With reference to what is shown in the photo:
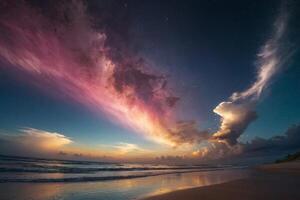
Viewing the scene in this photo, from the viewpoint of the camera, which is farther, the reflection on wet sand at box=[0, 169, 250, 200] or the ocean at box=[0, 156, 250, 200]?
the ocean at box=[0, 156, 250, 200]

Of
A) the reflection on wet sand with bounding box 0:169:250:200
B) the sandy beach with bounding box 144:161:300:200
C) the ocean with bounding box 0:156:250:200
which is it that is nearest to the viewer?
the sandy beach with bounding box 144:161:300:200

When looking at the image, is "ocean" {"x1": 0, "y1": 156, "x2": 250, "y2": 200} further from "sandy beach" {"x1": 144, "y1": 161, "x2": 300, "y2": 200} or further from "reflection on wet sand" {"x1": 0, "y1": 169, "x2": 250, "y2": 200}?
"sandy beach" {"x1": 144, "y1": 161, "x2": 300, "y2": 200}

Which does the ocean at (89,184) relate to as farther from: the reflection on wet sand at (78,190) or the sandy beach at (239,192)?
the sandy beach at (239,192)

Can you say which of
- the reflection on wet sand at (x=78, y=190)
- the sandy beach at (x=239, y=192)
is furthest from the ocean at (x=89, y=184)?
the sandy beach at (x=239, y=192)

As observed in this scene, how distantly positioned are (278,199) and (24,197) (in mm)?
14313

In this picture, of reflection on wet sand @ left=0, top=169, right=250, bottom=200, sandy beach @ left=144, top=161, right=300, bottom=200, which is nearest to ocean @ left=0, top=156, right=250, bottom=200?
reflection on wet sand @ left=0, top=169, right=250, bottom=200

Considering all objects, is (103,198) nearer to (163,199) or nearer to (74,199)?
(74,199)

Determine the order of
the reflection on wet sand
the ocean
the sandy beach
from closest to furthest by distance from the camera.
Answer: the sandy beach < the reflection on wet sand < the ocean

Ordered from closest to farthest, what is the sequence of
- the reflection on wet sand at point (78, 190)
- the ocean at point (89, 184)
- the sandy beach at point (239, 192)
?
1. the sandy beach at point (239, 192)
2. the reflection on wet sand at point (78, 190)
3. the ocean at point (89, 184)

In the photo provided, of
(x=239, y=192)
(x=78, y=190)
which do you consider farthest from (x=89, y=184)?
(x=239, y=192)

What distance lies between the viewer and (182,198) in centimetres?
1228

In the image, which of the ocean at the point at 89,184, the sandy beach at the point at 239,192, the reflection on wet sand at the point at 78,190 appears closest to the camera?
the sandy beach at the point at 239,192

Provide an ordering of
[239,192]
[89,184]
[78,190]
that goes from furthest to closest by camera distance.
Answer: [89,184] < [78,190] < [239,192]

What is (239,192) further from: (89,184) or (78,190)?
(89,184)
